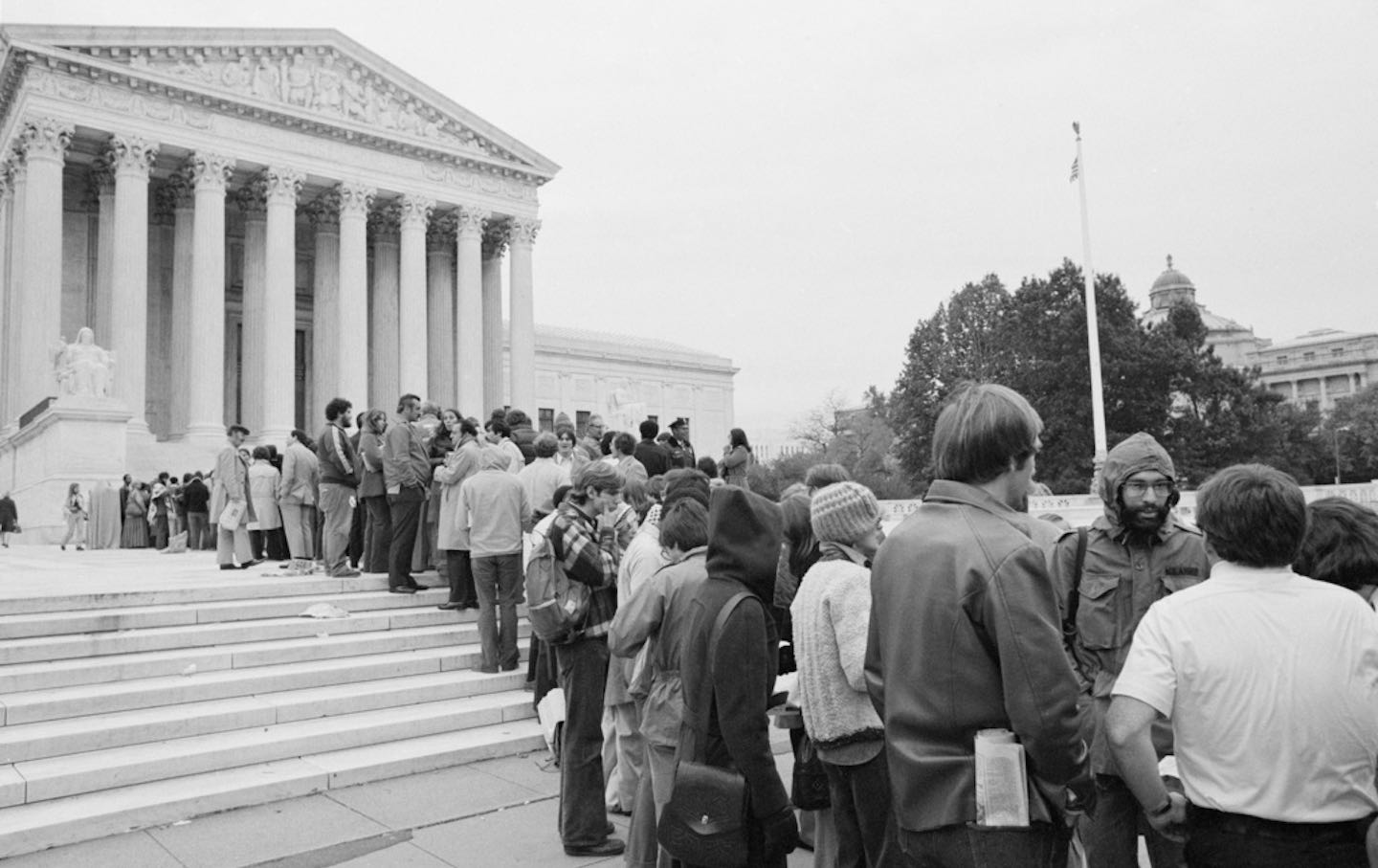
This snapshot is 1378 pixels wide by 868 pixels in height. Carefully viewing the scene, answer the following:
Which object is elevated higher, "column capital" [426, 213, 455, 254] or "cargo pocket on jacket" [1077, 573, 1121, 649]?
"column capital" [426, 213, 455, 254]

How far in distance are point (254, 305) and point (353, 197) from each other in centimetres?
582

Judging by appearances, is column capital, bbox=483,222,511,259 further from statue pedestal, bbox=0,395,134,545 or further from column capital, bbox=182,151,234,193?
statue pedestal, bbox=0,395,134,545

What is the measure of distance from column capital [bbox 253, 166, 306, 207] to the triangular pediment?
216 cm

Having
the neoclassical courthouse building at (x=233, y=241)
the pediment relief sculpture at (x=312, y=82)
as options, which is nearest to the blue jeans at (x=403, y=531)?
the neoclassical courthouse building at (x=233, y=241)

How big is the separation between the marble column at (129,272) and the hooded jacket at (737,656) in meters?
32.3

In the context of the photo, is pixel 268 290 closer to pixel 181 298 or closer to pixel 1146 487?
pixel 181 298

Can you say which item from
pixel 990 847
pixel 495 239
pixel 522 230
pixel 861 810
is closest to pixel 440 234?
pixel 495 239

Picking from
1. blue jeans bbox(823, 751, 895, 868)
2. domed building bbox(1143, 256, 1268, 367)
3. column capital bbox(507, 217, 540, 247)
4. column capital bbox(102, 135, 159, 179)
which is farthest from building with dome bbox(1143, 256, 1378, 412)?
blue jeans bbox(823, 751, 895, 868)

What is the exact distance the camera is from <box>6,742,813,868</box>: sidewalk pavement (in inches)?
213

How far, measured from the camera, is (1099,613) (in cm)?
411

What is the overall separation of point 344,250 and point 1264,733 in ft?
127

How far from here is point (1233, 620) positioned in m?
2.72

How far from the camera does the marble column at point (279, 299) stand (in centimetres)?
3462

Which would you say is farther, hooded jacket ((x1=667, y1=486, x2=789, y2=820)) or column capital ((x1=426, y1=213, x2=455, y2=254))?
column capital ((x1=426, y1=213, x2=455, y2=254))
